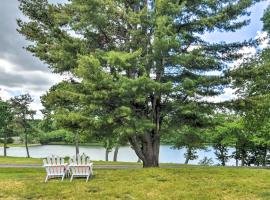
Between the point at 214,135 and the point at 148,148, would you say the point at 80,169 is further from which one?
the point at 214,135

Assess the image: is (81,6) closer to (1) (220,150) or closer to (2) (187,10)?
(2) (187,10)

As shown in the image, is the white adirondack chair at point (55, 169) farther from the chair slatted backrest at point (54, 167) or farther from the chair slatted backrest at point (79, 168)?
the chair slatted backrest at point (79, 168)

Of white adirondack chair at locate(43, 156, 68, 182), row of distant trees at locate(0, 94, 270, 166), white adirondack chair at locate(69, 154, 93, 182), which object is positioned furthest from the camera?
row of distant trees at locate(0, 94, 270, 166)

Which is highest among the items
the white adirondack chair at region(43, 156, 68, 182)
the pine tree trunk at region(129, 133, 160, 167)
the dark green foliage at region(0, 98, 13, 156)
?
the dark green foliage at region(0, 98, 13, 156)

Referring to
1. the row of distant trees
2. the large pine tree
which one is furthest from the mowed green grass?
the row of distant trees

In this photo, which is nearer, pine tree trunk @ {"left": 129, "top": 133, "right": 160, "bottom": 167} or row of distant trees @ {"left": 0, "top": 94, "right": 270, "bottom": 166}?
pine tree trunk @ {"left": 129, "top": 133, "right": 160, "bottom": 167}

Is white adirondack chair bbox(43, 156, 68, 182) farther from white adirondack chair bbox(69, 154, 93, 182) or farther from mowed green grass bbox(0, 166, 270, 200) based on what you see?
mowed green grass bbox(0, 166, 270, 200)

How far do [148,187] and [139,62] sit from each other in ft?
22.4

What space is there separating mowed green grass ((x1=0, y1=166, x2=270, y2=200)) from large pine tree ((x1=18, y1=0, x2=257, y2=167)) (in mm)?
2537

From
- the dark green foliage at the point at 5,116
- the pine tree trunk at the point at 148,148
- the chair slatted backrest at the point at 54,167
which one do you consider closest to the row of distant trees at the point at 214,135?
the dark green foliage at the point at 5,116

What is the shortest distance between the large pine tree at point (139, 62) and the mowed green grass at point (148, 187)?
8.32 feet

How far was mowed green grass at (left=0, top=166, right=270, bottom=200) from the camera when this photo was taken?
36.1 feet

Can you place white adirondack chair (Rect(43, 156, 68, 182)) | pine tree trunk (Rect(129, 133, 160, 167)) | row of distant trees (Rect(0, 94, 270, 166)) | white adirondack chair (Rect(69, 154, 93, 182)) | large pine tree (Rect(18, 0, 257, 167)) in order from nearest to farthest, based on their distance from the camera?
white adirondack chair (Rect(69, 154, 93, 182)), white adirondack chair (Rect(43, 156, 68, 182)), large pine tree (Rect(18, 0, 257, 167)), pine tree trunk (Rect(129, 133, 160, 167)), row of distant trees (Rect(0, 94, 270, 166))

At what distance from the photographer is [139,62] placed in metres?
16.8
